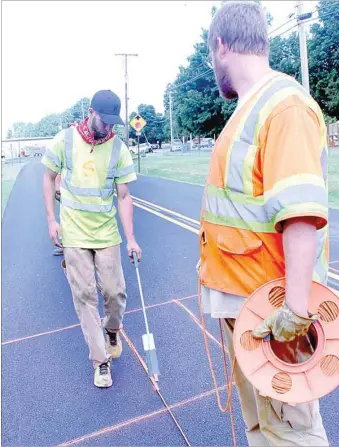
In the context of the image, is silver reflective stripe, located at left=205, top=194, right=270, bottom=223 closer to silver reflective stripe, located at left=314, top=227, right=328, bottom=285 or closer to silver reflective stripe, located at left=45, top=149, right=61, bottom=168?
silver reflective stripe, located at left=314, top=227, right=328, bottom=285

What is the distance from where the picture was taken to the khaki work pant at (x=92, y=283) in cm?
349

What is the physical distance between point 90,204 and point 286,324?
7.19 feet

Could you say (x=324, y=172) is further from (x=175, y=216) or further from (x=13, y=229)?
(x=13, y=229)

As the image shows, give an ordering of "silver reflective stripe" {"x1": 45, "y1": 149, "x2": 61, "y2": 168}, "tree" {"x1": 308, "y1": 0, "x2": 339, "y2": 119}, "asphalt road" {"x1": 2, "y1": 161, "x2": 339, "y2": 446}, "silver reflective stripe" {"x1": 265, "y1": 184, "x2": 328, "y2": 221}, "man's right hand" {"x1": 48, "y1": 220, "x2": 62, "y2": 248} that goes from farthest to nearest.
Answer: "tree" {"x1": 308, "y1": 0, "x2": 339, "y2": 119}
"man's right hand" {"x1": 48, "y1": 220, "x2": 62, "y2": 248}
"silver reflective stripe" {"x1": 45, "y1": 149, "x2": 61, "y2": 168}
"asphalt road" {"x1": 2, "y1": 161, "x2": 339, "y2": 446}
"silver reflective stripe" {"x1": 265, "y1": 184, "x2": 328, "y2": 221}

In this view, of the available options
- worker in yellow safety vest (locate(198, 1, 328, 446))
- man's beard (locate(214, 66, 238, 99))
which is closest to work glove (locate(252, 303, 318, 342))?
worker in yellow safety vest (locate(198, 1, 328, 446))

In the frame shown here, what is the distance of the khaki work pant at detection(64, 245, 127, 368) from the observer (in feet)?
11.5

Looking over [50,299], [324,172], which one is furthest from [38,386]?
[324,172]

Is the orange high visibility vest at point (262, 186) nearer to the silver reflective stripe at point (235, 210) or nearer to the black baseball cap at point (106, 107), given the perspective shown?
the silver reflective stripe at point (235, 210)

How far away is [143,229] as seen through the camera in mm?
9305

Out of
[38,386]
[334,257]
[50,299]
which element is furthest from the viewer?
[334,257]

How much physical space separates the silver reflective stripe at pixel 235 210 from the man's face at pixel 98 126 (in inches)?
67.2

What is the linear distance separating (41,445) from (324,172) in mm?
2340

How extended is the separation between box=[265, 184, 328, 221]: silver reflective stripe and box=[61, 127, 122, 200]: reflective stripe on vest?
83.9 inches

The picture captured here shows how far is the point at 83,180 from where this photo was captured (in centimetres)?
346
